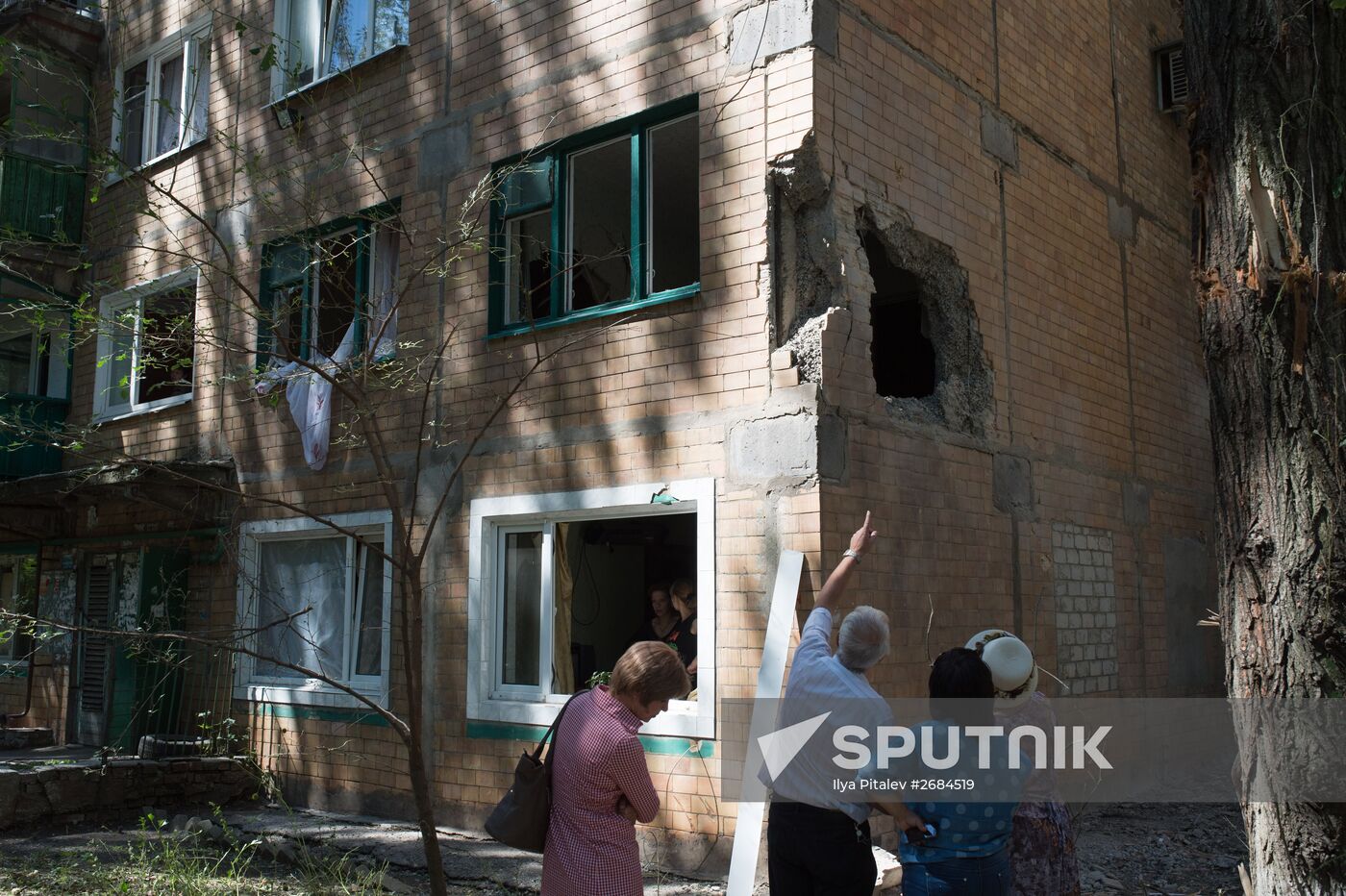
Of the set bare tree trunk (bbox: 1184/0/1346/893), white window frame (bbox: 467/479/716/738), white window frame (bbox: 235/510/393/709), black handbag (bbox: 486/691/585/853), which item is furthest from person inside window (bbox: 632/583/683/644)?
bare tree trunk (bbox: 1184/0/1346/893)

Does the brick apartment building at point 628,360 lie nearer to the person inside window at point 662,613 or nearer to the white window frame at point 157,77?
the white window frame at point 157,77

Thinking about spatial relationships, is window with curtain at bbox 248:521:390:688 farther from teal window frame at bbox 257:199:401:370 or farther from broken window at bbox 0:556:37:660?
broken window at bbox 0:556:37:660

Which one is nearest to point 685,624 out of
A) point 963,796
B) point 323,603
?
point 323,603

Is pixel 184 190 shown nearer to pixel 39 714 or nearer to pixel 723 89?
pixel 39 714

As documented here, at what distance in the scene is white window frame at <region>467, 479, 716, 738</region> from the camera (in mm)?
7012

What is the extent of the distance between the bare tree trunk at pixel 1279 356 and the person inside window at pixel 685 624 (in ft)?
12.2

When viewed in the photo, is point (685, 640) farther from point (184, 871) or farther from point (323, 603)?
point (323, 603)

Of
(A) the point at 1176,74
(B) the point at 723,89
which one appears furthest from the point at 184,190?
(A) the point at 1176,74

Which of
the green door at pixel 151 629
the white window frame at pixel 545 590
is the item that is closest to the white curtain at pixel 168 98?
the green door at pixel 151 629

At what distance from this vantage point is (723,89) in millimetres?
7383

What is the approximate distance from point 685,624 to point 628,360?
5.90 ft

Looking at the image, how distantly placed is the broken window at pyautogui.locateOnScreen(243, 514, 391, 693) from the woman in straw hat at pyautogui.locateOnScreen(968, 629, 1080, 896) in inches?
235

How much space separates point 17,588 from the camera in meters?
13.8

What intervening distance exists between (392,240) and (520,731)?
168 inches
